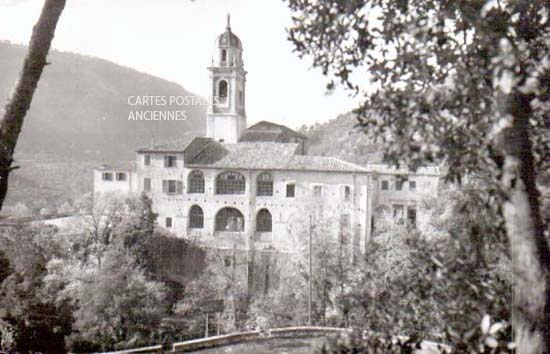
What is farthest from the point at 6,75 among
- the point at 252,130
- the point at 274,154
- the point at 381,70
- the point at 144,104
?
the point at 381,70

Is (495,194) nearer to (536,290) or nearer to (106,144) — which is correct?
(536,290)

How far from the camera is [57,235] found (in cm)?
3120

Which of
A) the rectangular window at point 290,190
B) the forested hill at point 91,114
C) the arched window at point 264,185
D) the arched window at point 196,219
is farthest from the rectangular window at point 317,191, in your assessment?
the forested hill at point 91,114

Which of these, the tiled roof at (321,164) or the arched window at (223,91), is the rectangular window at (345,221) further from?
the arched window at (223,91)

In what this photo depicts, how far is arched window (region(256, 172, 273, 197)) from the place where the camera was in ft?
117

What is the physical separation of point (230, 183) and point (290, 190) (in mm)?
4153

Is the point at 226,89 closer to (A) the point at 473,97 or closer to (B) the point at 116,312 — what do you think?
(B) the point at 116,312

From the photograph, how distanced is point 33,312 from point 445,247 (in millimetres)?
22554

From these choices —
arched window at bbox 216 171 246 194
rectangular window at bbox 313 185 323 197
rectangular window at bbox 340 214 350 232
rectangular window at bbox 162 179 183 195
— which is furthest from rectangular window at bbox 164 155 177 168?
rectangular window at bbox 340 214 350 232

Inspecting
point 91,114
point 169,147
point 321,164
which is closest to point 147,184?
point 169,147

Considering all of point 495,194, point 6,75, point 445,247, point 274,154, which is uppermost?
point 6,75

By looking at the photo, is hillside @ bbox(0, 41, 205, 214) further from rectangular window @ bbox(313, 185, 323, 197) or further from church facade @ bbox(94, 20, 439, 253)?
rectangular window @ bbox(313, 185, 323, 197)

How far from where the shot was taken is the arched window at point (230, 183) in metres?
35.8

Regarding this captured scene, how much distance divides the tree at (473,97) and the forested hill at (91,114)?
48002 mm
